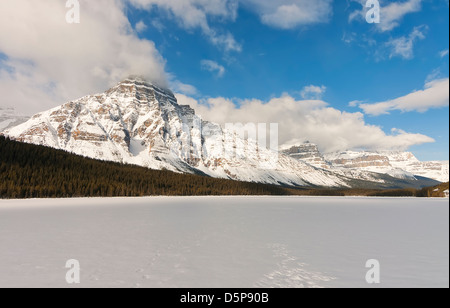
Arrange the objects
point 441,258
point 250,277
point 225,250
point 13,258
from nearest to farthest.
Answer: point 250,277, point 13,258, point 441,258, point 225,250

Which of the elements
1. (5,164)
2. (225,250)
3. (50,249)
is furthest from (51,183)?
(225,250)

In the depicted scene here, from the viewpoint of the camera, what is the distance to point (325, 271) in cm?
1491

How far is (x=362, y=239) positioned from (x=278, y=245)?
9568mm

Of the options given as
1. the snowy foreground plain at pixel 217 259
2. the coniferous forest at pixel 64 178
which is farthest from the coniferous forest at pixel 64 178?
the snowy foreground plain at pixel 217 259

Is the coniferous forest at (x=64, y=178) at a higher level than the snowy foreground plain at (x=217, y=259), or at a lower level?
higher

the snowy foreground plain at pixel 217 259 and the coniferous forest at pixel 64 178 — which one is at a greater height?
the coniferous forest at pixel 64 178


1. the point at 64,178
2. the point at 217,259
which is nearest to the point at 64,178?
the point at 64,178

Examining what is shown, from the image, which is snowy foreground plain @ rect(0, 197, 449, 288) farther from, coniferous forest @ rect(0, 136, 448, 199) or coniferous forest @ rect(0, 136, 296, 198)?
coniferous forest @ rect(0, 136, 296, 198)

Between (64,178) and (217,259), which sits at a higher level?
(64,178)

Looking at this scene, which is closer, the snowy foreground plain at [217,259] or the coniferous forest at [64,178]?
the snowy foreground plain at [217,259]

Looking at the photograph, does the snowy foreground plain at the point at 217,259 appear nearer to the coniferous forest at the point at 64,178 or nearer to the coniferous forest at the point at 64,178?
the coniferous forest at the point at 64,178

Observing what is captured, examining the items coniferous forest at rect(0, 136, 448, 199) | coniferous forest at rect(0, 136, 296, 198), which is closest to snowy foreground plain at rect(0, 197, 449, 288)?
coniferous forest at rect(0, 136, 448, 199)

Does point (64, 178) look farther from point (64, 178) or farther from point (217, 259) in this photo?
point (217, 259)
